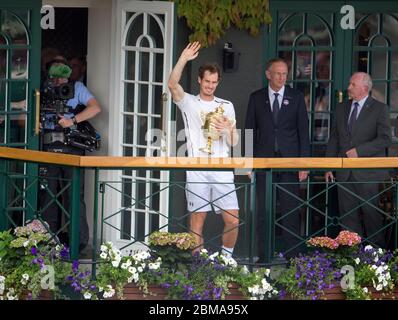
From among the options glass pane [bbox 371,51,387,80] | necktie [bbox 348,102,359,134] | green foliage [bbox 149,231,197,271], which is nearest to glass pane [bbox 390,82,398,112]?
glass pane [bbox 371,51,387,80]

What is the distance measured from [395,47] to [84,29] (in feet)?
12.3

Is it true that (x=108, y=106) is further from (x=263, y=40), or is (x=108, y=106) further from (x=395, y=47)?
(x=395, y=47)

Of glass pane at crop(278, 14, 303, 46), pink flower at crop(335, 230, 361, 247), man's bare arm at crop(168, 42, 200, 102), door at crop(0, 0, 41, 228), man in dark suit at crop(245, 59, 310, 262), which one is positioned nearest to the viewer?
pink flower at crop(335, 230, 361, 247)

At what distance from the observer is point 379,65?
15.6m

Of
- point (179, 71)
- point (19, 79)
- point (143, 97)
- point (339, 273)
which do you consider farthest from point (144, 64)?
point (339, 273)

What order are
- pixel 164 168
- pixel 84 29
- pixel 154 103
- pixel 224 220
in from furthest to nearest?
pixel 84 29
pixel 154 103
pixel 224 220
pixel 164 168

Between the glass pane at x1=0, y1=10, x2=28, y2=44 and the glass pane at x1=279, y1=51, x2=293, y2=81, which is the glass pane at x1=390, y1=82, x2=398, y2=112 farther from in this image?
the glass pane at x1=0, y1=10, x2=28, y2=44

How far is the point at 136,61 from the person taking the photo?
15.0 metres

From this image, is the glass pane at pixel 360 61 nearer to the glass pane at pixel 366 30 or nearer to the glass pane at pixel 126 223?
the glass pane at pixel 366 30

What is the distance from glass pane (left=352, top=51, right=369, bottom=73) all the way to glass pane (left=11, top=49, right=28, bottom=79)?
127 inches

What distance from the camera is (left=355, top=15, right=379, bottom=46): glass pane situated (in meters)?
15.5

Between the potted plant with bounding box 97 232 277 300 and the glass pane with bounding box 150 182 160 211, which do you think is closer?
the potted plant with bounding box 97 232 277 300

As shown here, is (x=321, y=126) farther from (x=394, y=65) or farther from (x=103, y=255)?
(x=103, y=255)

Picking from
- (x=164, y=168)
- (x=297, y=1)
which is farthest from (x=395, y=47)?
(x=164, y=168)
